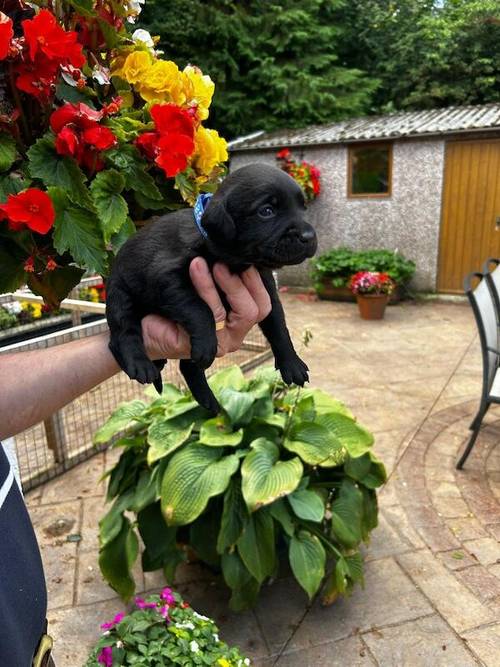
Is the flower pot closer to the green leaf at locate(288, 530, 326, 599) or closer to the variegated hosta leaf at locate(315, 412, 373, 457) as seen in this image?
the variegated hosta leaf at locate(315, 412, 373, 457)

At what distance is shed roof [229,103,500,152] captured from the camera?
10508 mm

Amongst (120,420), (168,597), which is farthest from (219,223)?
(120,420)

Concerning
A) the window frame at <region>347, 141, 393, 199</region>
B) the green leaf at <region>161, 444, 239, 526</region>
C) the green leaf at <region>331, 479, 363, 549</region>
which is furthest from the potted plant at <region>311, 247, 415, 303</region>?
the green leaf at <region>161, 444, 239, 526</region>

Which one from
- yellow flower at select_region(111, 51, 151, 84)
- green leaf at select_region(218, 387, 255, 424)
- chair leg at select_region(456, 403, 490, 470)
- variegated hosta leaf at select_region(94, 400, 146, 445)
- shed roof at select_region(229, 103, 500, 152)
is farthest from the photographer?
shed roof at select_region(229, 103, 500, 152)

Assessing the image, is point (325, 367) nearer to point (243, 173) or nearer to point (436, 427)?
point (436, 427)

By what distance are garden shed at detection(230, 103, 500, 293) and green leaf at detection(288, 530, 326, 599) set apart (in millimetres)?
9383

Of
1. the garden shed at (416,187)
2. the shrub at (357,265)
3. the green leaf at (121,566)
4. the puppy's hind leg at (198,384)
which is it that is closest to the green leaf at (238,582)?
the green leaf at (121,566)

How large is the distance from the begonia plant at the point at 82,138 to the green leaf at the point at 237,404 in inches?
73.9

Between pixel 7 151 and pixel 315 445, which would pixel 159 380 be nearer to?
pixel 7 151

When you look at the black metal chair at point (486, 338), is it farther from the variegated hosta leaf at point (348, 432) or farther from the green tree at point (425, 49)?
the green tree at point (425, 49)

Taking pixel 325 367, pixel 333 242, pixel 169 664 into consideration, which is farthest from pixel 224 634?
pixel 333 242

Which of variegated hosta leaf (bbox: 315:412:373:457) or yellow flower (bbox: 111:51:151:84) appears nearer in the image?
yellow flower (bbox: 111:51:151:84)

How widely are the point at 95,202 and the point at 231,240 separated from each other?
11.1 inches

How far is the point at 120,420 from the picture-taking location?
3.28 metres
